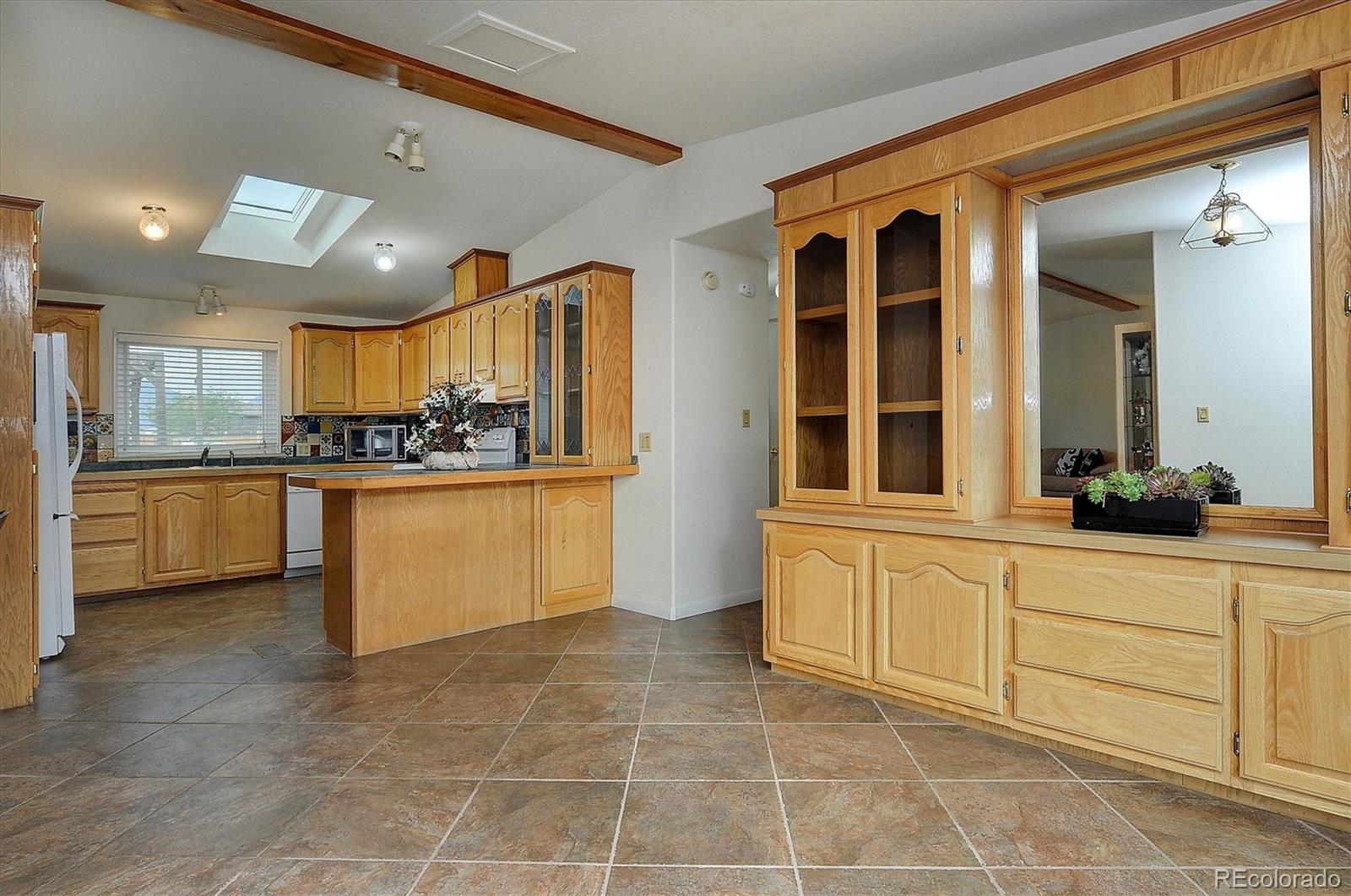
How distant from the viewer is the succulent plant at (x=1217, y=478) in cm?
228

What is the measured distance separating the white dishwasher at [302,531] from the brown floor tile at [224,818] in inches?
144

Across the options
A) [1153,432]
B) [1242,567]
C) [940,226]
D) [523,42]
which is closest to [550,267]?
[523,42]

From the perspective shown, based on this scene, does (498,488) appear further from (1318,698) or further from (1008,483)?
(1318,698)

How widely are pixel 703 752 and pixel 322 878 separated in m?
1.15

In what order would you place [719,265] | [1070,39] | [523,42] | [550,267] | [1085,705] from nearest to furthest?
[1085,705] → [1070,39] → [523,42] → [719,265] → [550,267]

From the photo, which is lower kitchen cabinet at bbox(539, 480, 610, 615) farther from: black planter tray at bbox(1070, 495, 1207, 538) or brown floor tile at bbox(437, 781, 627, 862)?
black planter tray at bbox(1070, 495, 1207, 538)

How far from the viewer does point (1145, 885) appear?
1.66 m

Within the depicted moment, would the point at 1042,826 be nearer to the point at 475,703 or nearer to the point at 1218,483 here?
the point at 1218,483

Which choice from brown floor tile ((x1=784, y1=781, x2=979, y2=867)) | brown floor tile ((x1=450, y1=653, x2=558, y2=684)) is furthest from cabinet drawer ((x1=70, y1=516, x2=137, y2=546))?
brown floor tile ((x1=784, y1=781, x2=979, y2=867))

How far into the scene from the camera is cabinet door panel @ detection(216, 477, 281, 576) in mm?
5426

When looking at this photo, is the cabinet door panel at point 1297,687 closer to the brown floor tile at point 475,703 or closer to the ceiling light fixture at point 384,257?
the brown floor tile at point 475,703

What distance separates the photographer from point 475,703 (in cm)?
288

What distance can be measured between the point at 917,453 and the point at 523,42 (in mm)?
2280

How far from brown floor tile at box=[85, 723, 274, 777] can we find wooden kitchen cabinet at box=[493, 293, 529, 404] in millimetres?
2713
